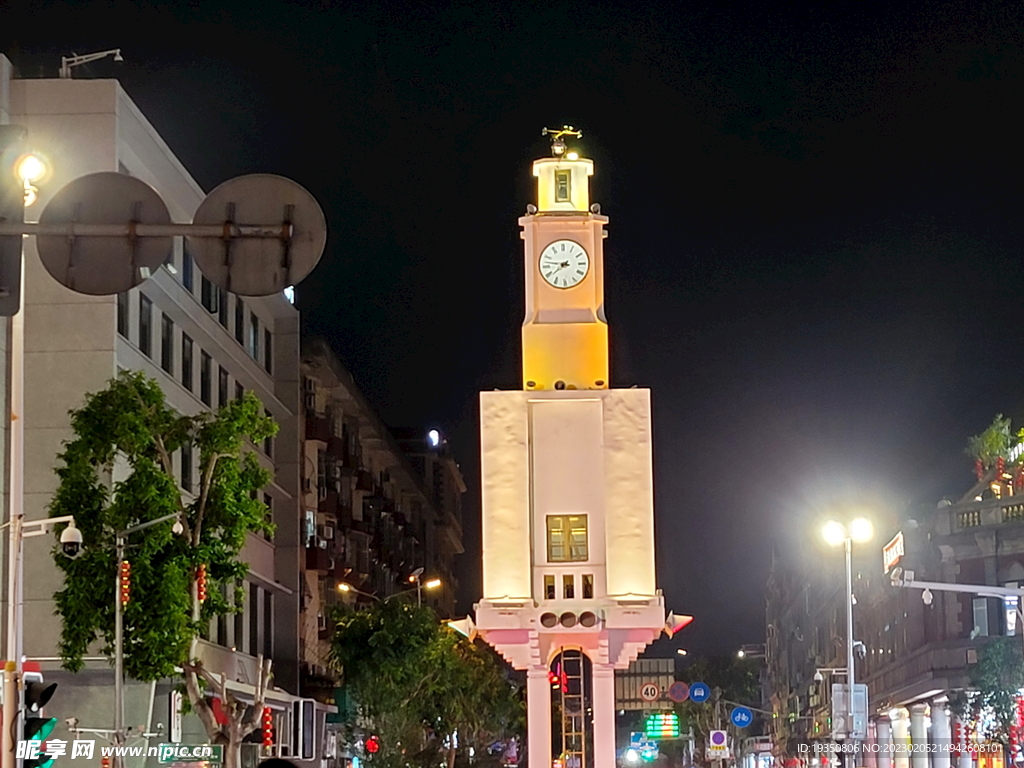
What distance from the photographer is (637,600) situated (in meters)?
52.8

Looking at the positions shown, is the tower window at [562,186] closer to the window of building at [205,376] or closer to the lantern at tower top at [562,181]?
the lantern at tower top at [562,181]

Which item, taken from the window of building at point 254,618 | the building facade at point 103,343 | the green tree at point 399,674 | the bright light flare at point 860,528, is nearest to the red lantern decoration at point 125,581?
the building facade at point 103,343

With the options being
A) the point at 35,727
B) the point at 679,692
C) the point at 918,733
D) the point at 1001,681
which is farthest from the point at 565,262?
the point at 918,733

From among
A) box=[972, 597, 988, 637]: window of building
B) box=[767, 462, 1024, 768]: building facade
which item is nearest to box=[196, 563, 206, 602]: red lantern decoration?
box=[767, 462, 1024, 768]: building facade

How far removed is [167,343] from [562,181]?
13.4 meters

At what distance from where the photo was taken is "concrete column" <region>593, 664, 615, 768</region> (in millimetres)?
52031

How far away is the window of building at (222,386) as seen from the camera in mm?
64312

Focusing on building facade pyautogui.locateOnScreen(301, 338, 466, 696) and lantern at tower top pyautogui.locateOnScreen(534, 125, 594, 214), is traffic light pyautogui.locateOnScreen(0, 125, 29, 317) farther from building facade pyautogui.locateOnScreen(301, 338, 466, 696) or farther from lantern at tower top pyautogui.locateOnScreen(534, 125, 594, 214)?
building facade pyautogui.locateOnScreen(301, 338, 466, 696)

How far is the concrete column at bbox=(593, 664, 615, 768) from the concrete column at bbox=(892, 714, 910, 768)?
1329 inches

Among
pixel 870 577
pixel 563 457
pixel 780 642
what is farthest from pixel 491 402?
pixel 780 642

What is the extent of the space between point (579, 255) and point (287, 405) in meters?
23.9

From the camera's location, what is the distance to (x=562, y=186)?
5538 cm

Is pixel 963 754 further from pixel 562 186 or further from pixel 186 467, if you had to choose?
pixel 186 467

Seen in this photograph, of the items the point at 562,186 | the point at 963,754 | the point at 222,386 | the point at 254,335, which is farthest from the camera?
the point at 963,754
